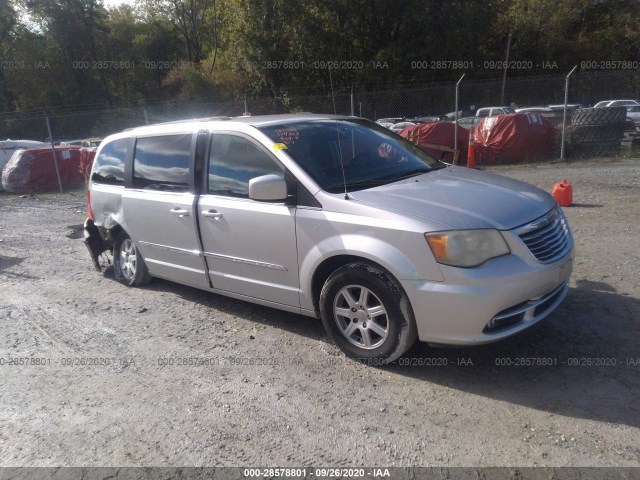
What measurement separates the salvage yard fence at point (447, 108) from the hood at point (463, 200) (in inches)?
365

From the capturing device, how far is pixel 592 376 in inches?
142

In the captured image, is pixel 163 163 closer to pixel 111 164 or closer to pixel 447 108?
pixel 111 164

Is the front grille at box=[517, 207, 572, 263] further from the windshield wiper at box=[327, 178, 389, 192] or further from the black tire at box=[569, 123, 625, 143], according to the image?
the black tire at box=[569, 123, 625, 143]

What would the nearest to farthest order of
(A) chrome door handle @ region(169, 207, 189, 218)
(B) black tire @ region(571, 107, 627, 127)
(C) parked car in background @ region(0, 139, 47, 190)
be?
(A) chrome door handle @ region(169, 207, 189, 218)
(B) black tire @ region(571, 107, 627, 127)
(C) parked car in background @ region(0, 139, 47, 190)

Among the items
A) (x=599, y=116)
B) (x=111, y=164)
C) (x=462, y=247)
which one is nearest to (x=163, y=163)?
(x=111, y=164)

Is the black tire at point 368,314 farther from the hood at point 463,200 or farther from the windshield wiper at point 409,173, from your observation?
the windshield wiper at point 409,173

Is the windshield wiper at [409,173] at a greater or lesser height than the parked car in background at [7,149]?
greater

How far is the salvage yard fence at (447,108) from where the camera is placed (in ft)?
47.7

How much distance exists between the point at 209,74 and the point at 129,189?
33.1m

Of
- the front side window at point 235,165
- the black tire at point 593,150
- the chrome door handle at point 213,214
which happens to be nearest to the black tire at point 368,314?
the front side window at point 235,165

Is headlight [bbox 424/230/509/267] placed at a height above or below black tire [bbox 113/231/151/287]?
above

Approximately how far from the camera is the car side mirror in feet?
13.3

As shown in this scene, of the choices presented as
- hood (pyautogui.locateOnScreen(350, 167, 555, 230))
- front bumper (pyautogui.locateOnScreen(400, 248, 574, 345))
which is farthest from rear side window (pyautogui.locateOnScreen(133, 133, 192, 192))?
front bumper (pyautogui.locateOnScreen(400, 248, 574, 345))

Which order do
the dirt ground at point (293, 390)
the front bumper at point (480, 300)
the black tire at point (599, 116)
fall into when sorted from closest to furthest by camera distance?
the dirt ground at point (293, 390), the front bumper at point (480, 300), the black tire at point (599, 116)
